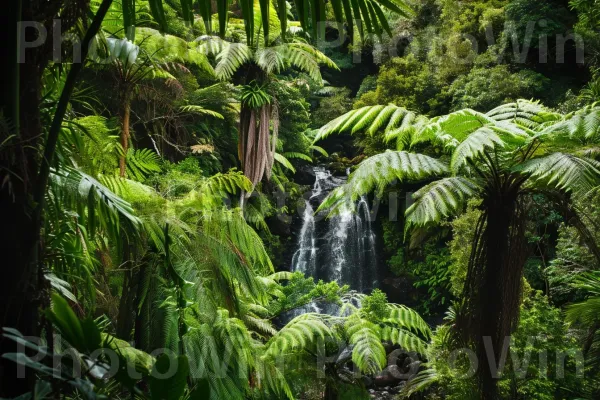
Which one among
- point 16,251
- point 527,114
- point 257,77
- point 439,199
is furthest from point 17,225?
point 257,77

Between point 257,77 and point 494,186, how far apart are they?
Answer: 498cm

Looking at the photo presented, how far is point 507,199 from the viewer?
2.86 metres

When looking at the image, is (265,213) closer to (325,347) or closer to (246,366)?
(325,347)

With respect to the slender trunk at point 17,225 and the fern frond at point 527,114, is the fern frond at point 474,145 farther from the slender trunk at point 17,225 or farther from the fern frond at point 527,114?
the slender trunk at point 17,225

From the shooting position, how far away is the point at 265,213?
891 cm

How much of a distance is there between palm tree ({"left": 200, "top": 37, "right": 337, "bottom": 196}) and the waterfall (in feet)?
9.16

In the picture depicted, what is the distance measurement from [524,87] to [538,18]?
46.4 inches

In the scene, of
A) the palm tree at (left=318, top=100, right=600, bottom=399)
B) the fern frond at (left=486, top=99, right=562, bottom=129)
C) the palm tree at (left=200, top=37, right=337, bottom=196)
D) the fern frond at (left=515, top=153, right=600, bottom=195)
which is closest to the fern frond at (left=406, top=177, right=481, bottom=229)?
the palm tree at (left=318, top=100, right=600, bottom=399)

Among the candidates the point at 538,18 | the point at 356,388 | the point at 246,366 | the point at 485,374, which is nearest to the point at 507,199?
the point at 485,374

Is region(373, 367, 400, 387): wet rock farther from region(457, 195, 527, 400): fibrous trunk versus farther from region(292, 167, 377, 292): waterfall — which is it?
region(457, 195, 527, 400): fibrous trunk

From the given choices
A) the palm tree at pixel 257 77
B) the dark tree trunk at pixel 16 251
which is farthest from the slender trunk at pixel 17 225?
the palm tree at pixel 257 77

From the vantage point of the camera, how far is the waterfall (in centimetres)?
949

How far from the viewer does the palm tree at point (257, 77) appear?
6445 millimetres

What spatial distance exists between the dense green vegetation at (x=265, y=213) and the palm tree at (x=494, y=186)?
0.01 meters
